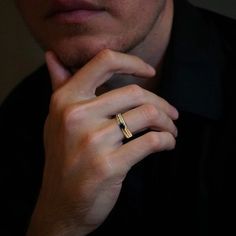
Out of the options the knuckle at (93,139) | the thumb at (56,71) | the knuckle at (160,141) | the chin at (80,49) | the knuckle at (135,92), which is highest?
the chin at (80,49)

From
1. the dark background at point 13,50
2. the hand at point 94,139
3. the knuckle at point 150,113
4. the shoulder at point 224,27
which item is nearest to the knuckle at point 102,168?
the hand at point 94,139

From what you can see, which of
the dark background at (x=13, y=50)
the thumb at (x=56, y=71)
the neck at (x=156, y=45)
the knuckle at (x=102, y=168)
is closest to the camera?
the knuckle at (x=102, y=168)

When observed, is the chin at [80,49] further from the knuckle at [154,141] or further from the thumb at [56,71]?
the knuckle at [154,141]

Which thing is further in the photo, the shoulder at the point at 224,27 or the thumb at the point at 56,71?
the shoulder at the point at 224,27

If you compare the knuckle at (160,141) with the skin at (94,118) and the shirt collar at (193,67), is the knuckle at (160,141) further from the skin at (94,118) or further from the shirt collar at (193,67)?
the shirt collar at (193,67)

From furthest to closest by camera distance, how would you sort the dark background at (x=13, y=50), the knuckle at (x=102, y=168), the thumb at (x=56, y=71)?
the dark background at (x=13, y=50), the thumb at (x=56, y=71), the knuckle at (x=102, y=168)

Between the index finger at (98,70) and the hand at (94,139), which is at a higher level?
the index finger at (98,70)

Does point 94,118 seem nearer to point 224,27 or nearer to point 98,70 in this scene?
point 98,70

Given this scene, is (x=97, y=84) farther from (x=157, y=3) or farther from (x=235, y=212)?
(x=235, y=212)
